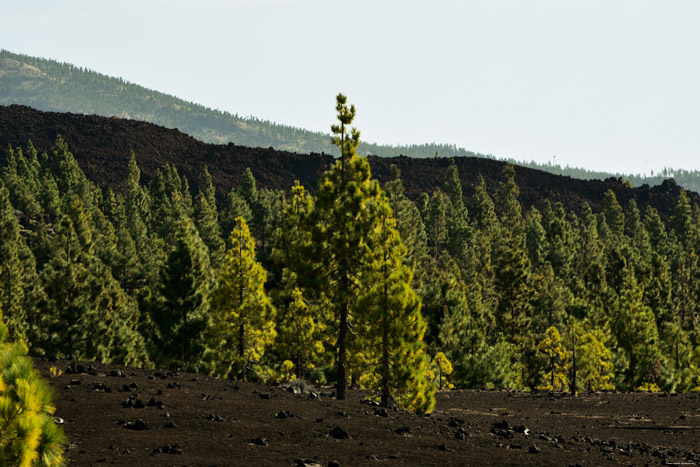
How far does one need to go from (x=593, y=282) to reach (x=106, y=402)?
7518 cm

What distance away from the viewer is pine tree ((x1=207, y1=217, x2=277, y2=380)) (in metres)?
35.5

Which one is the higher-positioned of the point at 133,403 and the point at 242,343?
the point at 133,403

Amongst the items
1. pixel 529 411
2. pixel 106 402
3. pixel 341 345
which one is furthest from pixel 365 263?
pixel 529 411

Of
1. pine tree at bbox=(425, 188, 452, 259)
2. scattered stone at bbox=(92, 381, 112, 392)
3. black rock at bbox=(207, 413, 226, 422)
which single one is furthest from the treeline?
scattered stone at bbox=(92, 381, 112, 392)

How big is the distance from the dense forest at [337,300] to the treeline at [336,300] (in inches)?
4.9

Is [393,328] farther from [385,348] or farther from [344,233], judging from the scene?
[344,233]

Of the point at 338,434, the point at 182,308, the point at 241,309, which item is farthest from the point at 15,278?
the point at 338,434

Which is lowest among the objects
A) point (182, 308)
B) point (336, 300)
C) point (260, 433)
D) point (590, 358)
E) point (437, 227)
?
point (590, 358)

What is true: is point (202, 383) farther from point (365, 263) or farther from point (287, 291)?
point (287, 291)

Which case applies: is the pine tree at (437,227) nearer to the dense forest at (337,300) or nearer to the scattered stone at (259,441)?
the dense forest at (337,300)

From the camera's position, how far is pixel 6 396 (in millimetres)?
7375

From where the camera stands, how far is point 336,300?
28453 millimetres

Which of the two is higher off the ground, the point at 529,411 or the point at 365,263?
the point at 365,263

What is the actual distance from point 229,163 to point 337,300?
146 m
